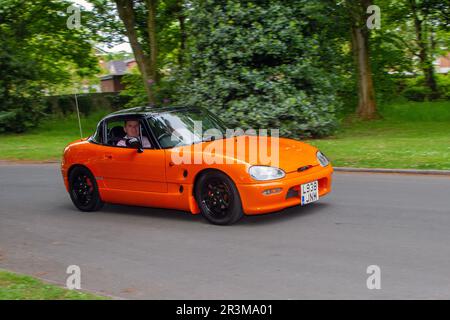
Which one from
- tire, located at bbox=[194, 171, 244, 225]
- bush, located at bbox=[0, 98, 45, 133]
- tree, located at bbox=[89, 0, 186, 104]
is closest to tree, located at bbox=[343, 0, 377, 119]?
tree, located at bbox=[89, 0, 186, 104]

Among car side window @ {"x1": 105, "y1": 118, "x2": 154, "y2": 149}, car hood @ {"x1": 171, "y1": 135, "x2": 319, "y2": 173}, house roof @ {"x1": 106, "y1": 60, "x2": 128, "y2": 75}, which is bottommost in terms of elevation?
car hood @ {"x1": 171, "y1": 135, "x2": 319, "y2": 173}

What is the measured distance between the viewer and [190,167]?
8.22m

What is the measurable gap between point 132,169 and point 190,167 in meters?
1.10

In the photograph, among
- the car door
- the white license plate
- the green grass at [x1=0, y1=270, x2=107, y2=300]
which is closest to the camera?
the green grass at [x1=0, y1=270, x2=107, y2=300]

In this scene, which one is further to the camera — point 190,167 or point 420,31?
point 420,31

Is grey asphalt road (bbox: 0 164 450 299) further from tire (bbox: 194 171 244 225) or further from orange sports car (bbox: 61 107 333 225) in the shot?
orange sports car (bbox: 61 107 333 225)

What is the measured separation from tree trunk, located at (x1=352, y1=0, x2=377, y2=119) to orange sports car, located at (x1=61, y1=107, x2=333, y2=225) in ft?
53.2

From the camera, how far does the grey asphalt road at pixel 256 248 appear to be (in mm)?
5598

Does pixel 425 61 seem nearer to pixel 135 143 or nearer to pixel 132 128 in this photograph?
pixel 132 128

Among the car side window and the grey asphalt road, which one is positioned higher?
the car side window

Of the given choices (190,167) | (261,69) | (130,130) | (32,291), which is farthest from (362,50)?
(32,291)

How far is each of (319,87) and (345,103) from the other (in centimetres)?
992

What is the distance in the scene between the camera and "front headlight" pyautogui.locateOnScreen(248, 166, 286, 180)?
7.77 metres

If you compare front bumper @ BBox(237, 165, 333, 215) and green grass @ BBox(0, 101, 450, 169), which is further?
green grass @ BBox(0, 101, 450, 169)
